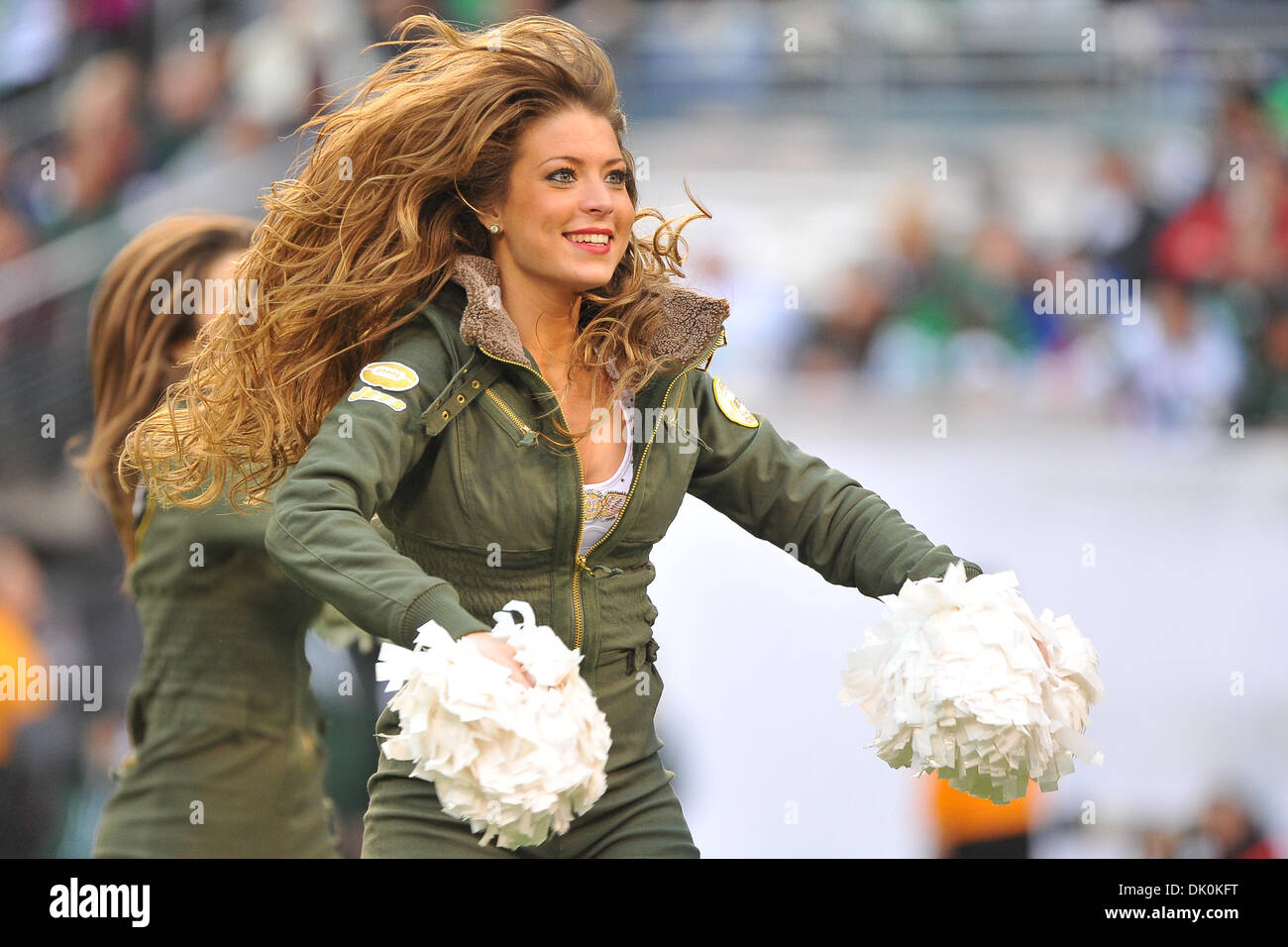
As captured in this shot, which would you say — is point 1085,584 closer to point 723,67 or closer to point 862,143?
point 862,143

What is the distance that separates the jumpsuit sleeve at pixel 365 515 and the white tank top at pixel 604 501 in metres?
0.26

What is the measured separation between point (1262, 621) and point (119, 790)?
176 inches

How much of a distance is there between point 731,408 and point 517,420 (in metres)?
0.43

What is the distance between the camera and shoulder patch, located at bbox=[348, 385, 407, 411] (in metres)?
2.45

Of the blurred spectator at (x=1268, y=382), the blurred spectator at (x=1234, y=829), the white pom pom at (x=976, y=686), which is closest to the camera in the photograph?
the white pom pom at (x=976, y=686)

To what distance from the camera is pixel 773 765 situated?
5641 mm

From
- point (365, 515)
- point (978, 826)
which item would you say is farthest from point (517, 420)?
point (978, 826)

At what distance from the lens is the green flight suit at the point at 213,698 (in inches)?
132

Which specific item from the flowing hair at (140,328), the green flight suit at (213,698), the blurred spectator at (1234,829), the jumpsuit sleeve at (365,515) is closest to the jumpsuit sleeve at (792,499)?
the jumpsuit sleeve at (365,515)

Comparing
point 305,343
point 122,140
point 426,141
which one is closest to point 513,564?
point 305,343

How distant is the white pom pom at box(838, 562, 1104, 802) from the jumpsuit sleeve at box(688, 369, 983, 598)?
0.28 meters

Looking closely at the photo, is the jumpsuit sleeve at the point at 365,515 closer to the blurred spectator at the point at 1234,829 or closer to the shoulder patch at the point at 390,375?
the shoulder patch at the point at 390,375

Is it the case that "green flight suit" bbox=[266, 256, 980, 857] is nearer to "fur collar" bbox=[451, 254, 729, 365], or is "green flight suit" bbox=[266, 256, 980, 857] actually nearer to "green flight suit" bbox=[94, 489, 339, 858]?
"fur collar" bbox=[451, 254, 729, 365]

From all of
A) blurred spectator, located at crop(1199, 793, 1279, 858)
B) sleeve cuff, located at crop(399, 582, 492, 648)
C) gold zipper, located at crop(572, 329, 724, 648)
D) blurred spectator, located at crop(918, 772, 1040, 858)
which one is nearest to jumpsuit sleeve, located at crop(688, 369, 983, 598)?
gold zipper, located at crop(572, 329, 724, 648)
